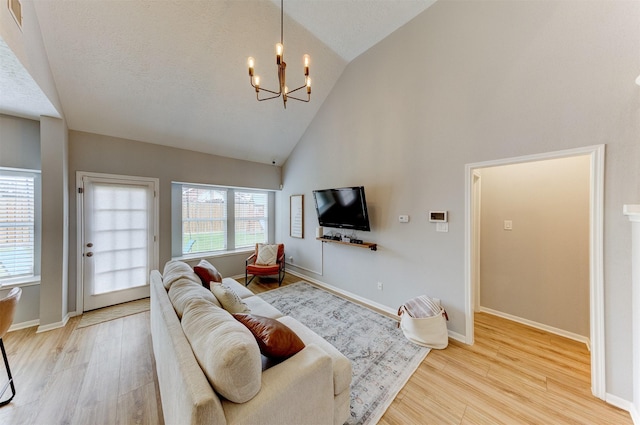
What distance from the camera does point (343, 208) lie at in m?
3.62

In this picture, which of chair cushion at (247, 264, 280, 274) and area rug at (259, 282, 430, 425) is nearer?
area rug at (259, 282, 430, 425)

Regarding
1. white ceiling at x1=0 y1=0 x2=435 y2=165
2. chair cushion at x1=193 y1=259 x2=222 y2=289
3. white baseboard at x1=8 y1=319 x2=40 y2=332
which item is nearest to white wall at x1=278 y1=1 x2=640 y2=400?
white ceiling at x1=0 y1=0 x2=435 y2=165

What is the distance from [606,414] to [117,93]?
19.2ft

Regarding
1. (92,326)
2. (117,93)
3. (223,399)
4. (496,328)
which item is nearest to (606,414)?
(496,328)

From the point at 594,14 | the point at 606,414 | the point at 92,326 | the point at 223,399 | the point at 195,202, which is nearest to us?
the point at 223,399

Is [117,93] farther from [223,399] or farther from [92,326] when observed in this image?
[223,399]

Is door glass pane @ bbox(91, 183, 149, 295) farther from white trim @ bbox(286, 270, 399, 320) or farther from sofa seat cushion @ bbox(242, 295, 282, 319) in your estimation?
white trim @ bbox(286, 270, 399, 320)

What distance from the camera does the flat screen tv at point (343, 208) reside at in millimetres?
3340

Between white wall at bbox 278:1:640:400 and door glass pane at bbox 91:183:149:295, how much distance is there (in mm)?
3174

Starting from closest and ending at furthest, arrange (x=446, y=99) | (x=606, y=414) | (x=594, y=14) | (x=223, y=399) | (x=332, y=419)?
(x=223, y=399) < (x=332, y=419) < (x=606, y=414) < (x=594, y=14) < (x=446, y=99)

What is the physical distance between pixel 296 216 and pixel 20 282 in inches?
156

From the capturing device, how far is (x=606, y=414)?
1.62m

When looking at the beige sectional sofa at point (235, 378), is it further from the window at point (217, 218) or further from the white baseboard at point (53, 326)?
the window at point (217, 218)

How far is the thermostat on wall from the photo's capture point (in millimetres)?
2622
